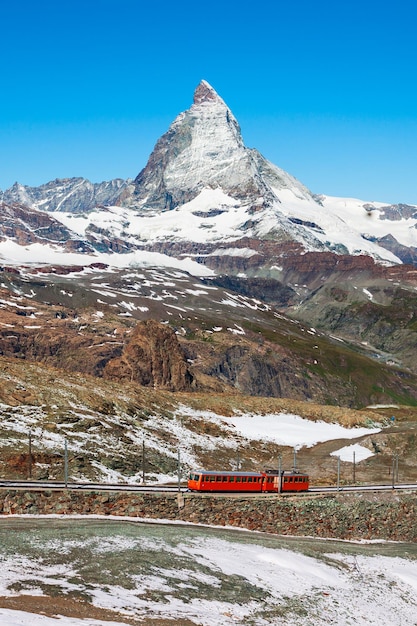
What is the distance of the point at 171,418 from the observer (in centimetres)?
11950

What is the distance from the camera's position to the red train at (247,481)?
72.4 m

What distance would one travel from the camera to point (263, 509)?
70312 mm

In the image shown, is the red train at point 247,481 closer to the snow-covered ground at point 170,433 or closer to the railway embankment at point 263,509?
the railway embankment at point 263,509

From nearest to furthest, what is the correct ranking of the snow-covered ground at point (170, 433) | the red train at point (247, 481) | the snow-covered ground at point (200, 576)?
1. the snow-covered ground at point (200, 576)
2. the red train at point (247, 481)
3. the snow-covered ground at point (170, 433)

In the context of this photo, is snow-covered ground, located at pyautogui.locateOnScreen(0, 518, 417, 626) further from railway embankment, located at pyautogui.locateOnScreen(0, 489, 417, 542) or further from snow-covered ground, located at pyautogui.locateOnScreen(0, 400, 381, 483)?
snow-covered ground, located at pyautogui.locateOnScreen(0, 400, 381, 483)

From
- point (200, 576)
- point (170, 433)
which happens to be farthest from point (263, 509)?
point (170, 433)

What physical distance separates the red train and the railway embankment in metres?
4.24

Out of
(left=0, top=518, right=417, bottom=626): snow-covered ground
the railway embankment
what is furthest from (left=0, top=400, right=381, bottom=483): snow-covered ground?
(left=0, top=518, right=417, bottom=626): snow-covered ground

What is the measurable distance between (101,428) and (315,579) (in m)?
51.1

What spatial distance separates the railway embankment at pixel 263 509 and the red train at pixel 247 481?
4236 millimetres

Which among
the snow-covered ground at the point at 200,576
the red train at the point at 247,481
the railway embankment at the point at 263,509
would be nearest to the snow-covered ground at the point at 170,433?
the red train at the point at 247,481

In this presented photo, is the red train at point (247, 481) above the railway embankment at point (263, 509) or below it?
above

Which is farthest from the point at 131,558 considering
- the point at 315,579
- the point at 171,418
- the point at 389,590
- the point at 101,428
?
the point at 171,418

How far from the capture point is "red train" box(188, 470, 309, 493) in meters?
72.4
